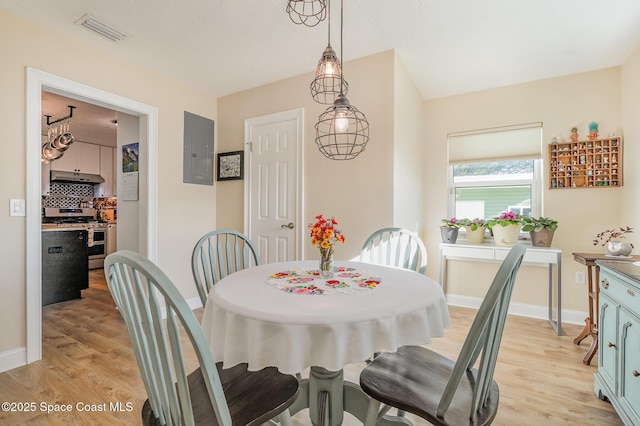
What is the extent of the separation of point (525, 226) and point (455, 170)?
984 mm

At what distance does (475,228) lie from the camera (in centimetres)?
327

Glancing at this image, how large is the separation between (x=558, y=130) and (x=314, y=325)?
3321mm

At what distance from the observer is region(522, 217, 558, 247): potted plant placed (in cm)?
288

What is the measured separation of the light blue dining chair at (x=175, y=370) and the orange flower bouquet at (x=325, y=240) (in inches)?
21.0

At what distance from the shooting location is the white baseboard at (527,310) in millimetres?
2990

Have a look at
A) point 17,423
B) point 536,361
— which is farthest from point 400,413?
point 17,423

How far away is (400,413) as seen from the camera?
1.57 meters

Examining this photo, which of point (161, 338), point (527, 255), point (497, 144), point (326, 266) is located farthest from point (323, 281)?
point (497, 144)

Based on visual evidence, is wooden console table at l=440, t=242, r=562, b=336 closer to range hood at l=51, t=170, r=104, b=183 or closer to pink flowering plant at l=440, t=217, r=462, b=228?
pink flowering plant at l=440, t=217, r=462, b=228

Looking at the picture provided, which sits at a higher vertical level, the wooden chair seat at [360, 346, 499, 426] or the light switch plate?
the light switch plate

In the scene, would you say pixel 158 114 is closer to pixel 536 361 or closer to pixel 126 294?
pixel 126 294

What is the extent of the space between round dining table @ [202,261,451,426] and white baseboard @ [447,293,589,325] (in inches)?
93.3

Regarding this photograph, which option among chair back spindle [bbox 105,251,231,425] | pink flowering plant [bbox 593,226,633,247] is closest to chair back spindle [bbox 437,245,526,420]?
chair back spindle [bbox 105,251,231,425]

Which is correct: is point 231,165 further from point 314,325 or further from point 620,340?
point 620,340
